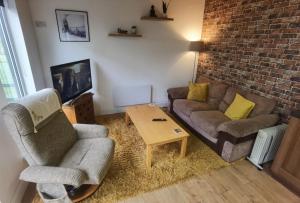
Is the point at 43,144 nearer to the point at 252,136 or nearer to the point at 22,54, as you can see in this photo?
the point at 22,54

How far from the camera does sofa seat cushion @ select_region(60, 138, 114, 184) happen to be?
5.02 feet

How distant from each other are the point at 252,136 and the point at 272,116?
1.53ft

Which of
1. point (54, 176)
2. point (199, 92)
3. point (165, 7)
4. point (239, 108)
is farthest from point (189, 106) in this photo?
point (54, 176)

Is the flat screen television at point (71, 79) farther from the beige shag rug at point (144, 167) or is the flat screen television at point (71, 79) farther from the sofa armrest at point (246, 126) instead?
the sofa armrest at point (246, 126)

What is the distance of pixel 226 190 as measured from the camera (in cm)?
188

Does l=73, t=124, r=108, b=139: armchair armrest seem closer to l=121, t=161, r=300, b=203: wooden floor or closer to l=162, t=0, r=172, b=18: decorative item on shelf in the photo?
l=121, t=161, r=300, b=203: wooden floor

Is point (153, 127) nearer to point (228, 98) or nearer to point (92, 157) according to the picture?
point (92, 157)

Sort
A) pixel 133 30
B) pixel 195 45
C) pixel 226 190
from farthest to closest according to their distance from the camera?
pixel 195 45 → pixel 133 30 → pixel 226 190

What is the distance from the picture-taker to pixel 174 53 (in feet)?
12.5

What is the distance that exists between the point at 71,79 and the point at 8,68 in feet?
2.51

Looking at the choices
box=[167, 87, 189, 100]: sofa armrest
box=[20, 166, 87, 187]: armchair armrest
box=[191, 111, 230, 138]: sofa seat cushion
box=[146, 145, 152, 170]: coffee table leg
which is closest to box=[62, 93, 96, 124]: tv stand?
box=[20, 166, 87, 187]: armchair armrest

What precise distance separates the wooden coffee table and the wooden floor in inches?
16.6

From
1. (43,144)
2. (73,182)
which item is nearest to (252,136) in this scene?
(73,182)

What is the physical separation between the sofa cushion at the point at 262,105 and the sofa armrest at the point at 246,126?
14cm
